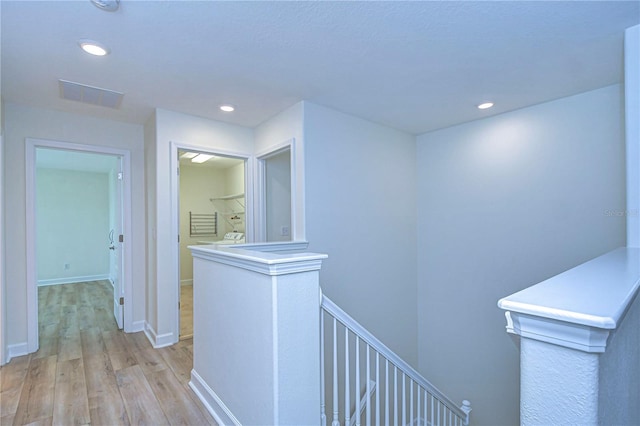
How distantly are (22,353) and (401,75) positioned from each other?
4298mm

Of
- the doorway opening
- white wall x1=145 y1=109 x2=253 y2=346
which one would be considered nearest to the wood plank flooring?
the doorway opening

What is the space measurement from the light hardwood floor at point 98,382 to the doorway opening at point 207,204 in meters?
2.75

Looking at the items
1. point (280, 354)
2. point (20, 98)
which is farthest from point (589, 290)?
point (20, 98)

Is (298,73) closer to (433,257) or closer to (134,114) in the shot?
(134,114)

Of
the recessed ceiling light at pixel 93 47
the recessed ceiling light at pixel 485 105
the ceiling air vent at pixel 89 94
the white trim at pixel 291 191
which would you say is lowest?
the white trim at pixel 291 191

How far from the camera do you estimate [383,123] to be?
3.64 meters

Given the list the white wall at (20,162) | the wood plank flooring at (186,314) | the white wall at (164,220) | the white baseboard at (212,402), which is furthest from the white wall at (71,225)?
the white baseboard at (212,402)

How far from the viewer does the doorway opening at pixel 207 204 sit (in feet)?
20.5

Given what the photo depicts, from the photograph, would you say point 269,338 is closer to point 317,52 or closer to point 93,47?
point 317,52

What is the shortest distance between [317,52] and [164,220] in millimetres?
2242

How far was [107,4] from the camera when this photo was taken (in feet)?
5.20

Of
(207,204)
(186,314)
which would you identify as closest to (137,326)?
(186,314)

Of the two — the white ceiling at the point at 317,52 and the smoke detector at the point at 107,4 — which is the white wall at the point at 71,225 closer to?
the white ceiling at the point at 317,52

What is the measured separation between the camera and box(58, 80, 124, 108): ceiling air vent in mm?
2551
